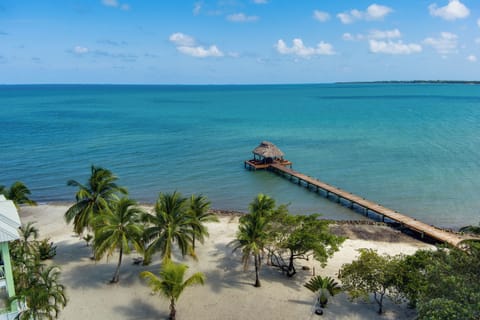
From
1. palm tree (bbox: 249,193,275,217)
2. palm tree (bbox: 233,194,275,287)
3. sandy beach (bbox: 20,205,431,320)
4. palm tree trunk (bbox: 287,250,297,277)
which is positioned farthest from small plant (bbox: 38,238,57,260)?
palm tree trunk (bbox: 287,250,297,277)

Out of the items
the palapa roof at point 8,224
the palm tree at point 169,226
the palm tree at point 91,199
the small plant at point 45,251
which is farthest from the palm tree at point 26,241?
the palm tree at point 169,226

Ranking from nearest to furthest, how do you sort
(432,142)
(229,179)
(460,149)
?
(229,179) < (460,149) < (432,142)

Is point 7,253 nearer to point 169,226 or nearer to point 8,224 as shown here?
point 8,224

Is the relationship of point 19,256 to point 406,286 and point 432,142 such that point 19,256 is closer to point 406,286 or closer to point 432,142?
point 406,286

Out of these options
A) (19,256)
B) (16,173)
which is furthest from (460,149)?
(16,173)

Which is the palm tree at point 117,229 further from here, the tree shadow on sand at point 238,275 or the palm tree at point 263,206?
the palm tree at point 263,206

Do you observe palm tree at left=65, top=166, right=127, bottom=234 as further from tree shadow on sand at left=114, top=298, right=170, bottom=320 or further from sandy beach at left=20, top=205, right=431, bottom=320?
tree shadow on sand at left=114, top=298, right=170, bottom=320

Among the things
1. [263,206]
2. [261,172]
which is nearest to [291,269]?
[263,206]
